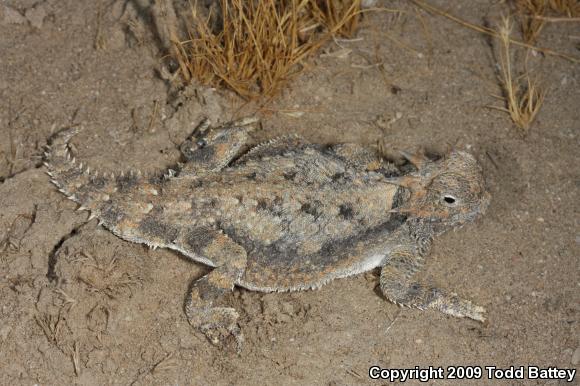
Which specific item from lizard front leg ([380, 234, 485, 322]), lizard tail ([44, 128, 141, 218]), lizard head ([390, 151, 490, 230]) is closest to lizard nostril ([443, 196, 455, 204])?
lizard head ([390, 151, 490, 230])

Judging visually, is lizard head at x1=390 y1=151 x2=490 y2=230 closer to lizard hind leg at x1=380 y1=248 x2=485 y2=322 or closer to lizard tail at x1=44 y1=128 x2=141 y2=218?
lizard hind leg at x1=380 y1=248 x2=485 y2=322

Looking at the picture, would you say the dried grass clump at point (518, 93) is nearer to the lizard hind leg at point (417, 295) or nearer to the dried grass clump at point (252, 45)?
the dried grass clump at point (252, 45)

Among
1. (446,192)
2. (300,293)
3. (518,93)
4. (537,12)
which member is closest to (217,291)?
(300,293)

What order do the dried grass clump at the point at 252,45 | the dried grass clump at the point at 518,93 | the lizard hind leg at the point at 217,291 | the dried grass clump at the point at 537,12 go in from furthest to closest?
the dried grass clump at the point at 537,12
the dried grass clump at the point at 518,93
the dried grass clump at the point at 252,45
the lizard hind leg at the point at 217,291

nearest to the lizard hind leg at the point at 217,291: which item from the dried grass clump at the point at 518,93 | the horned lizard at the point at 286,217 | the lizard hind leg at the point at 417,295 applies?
the horned lizard at the point at 286,217

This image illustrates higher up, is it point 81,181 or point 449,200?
point 81,181

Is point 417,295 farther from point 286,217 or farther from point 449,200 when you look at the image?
point 286,217

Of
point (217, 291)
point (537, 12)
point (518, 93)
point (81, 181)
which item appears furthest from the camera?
point (537, 12)
